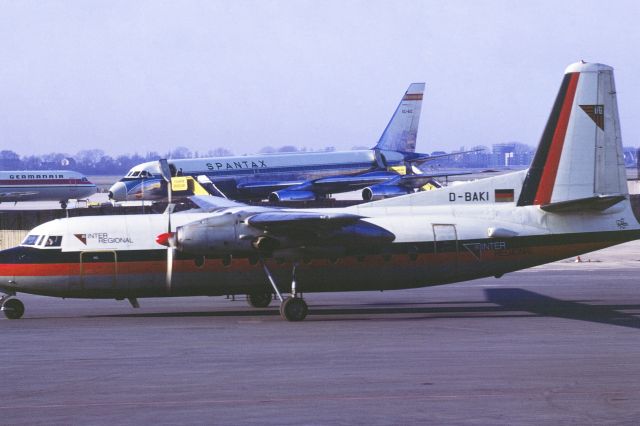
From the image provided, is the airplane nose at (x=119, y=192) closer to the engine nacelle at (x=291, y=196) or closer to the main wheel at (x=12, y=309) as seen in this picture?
the engine nacelle at (x=291, y=196)

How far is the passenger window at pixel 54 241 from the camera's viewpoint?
86.8 feet

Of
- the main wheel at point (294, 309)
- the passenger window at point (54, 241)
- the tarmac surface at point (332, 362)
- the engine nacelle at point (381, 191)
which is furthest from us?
the engine nacelle at point (381, 191)

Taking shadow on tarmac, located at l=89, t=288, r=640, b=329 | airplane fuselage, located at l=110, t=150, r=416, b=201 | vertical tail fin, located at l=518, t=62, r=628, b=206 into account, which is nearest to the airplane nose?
airplane fuselage, located at l=110, t=150, r=416, b=201

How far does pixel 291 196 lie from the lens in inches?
2785

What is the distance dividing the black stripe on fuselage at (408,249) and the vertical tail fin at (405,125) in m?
59.2

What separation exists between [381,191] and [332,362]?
50.9 metres

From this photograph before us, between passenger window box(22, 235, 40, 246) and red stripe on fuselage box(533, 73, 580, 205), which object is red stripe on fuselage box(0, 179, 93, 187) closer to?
passenger window box(22, 235, 40, 246)

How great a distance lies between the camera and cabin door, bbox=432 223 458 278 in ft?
87.8

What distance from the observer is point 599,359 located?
1948cm

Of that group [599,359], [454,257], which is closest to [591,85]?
[454,257]

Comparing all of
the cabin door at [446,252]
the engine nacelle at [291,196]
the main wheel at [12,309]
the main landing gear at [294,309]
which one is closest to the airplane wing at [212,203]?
the main landing gear at [294,309]

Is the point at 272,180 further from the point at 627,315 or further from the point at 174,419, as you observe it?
the point at 174,419

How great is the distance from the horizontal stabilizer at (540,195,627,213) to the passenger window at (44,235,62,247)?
13505mm

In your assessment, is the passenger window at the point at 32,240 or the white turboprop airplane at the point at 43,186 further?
the white turboprop airplane at the point at 43,186
